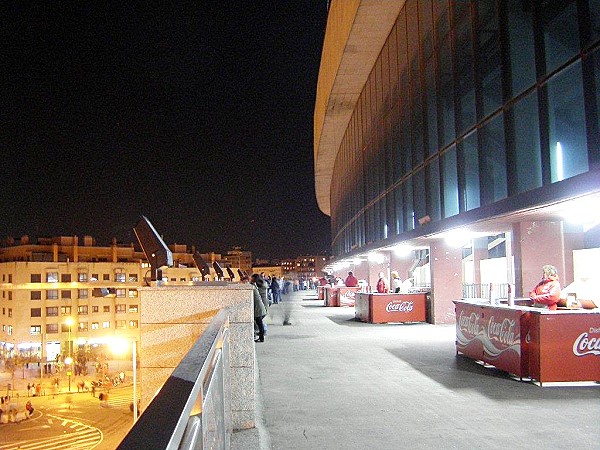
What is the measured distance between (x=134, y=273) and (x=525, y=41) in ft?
300

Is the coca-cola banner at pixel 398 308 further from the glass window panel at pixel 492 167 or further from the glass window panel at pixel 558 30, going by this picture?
the glass window panel at pixel 558 30

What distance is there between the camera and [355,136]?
41031 millimetres

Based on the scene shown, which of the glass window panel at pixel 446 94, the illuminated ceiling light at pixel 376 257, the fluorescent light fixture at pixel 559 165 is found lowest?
the illuminated ceiling light at pixel 376 257

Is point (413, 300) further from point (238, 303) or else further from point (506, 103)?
point (238, 303)

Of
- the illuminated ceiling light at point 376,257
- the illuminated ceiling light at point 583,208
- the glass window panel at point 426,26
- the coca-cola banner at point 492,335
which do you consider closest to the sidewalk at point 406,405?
the coca-cola banner at point 492,335

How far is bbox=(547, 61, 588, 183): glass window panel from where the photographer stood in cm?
1298

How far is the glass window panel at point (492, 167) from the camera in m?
16.6

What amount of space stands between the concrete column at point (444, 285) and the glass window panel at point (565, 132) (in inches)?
369

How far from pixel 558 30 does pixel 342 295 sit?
920 inches

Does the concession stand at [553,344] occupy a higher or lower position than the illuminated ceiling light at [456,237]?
lower

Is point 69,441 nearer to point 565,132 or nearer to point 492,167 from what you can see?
point 492,167

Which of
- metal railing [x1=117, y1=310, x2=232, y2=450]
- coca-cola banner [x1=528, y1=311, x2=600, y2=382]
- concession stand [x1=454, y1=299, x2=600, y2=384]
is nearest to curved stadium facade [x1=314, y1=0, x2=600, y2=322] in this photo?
concession stand [x1=454, y1=299, x2=600, y2=384]

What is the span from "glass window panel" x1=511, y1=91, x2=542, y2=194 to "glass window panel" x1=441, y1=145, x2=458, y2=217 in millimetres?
5014

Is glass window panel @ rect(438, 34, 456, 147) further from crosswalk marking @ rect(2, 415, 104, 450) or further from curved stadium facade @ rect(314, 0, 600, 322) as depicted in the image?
crosswalk marking @ rect(2, 415, 104, 450)
